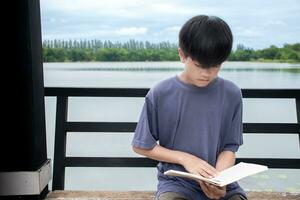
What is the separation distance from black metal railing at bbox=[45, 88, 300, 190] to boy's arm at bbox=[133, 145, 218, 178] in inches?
47.9

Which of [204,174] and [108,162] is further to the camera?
[108,162]

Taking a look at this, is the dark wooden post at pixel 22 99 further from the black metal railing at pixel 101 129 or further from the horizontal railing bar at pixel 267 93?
the horizontal railing bar at pixel 267 93

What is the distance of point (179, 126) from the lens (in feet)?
5.12

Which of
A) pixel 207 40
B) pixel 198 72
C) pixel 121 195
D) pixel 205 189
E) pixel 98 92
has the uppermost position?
pixel 207 40

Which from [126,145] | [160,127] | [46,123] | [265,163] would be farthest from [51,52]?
[265,163]

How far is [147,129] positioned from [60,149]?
1.42 meters

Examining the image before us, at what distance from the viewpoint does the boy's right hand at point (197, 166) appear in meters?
1.46

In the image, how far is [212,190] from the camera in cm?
143

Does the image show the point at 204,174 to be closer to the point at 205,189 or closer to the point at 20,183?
the point at 205,189

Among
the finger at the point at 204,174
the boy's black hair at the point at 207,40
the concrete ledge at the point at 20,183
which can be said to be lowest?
the concrete ledge at the point at 20,183

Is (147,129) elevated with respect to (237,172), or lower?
elevated

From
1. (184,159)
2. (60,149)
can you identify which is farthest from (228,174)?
(60,149)

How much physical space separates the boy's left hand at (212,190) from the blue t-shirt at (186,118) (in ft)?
0.26

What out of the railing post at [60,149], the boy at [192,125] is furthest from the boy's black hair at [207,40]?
the railing post at [60,149]
